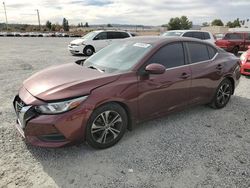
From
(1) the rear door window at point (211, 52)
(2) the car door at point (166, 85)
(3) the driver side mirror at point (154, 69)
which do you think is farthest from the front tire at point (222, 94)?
(3) the driver side mirror at point (154, 69)

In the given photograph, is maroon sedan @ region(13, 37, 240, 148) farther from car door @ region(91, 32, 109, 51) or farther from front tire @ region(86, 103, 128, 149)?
car door @ region(91, 32, 109, 51)

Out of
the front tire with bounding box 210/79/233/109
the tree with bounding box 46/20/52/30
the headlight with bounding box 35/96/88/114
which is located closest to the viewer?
the headlight with bounding box 35/96/88/114

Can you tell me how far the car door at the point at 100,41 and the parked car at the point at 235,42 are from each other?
6468 millimetres

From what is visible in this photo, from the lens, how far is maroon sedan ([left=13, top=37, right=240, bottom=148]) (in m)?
3.04

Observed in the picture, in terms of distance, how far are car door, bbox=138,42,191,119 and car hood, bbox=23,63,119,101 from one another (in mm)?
575

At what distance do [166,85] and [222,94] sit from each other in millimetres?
1868

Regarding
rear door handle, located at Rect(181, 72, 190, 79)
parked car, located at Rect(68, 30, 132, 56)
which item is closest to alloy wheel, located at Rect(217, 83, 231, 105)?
rear door handle, located at Rect(181, 72, 190, 79)

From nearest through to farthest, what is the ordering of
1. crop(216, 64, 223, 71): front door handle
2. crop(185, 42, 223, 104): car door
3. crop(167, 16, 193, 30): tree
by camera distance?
crop(185, 42, 223, 104): car door, crop(216, 64, 223, 71): front door handle, crop(167, 16, 193, 30): tree

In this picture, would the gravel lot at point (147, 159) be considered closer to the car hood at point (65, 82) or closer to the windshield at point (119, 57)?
the car hood at point (65, 82)

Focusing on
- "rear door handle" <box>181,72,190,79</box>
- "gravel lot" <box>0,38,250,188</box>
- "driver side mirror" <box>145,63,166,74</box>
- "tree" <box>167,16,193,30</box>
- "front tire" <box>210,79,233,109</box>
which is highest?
"tree" <box>167,16,193,30</box>

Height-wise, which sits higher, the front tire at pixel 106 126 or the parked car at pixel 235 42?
the parked car at pixel 235 42

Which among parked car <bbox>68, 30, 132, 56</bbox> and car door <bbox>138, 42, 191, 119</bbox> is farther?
parked car <bbox>68, 30, 132, 56</bbox>

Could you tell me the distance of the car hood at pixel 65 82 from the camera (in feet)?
10.2

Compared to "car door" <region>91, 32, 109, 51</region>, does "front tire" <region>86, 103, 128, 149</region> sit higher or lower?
lower
